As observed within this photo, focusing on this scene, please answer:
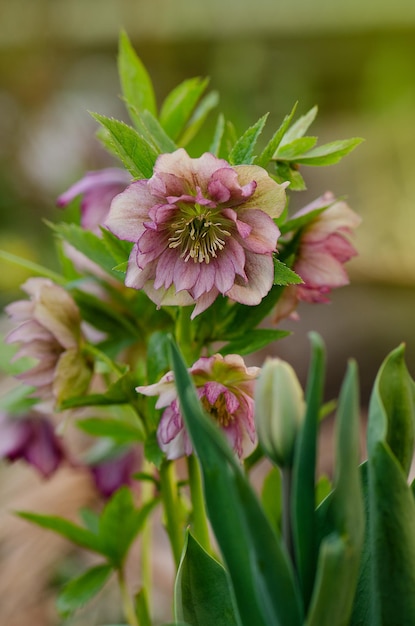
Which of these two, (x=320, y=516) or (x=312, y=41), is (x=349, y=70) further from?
(x=320, y=516)

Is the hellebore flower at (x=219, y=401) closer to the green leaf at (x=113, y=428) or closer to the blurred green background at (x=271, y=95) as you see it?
the green leaf at (x=113, y=428)

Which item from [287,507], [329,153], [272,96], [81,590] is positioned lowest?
[81,590]

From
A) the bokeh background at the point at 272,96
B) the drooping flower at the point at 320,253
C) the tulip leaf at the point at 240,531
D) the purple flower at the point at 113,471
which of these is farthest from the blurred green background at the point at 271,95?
the tulip leaf at the point at 240,531

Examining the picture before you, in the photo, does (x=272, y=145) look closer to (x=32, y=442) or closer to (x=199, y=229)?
(x=199, y=229)

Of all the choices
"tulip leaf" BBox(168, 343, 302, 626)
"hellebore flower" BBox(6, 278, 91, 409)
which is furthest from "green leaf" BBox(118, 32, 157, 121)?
"tulip leaf" BBox(168, 343, 302, 626)

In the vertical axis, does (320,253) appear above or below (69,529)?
above

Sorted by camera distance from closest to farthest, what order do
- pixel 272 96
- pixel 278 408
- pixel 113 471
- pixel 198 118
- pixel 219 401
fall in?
pixel 278 408 < pixel 219 401 < pixel 198 118 < pixel 113 471 < pixel 272 96

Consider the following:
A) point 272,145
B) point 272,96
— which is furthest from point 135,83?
point 272,96

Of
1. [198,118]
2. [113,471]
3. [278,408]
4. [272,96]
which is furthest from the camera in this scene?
[272,96]
